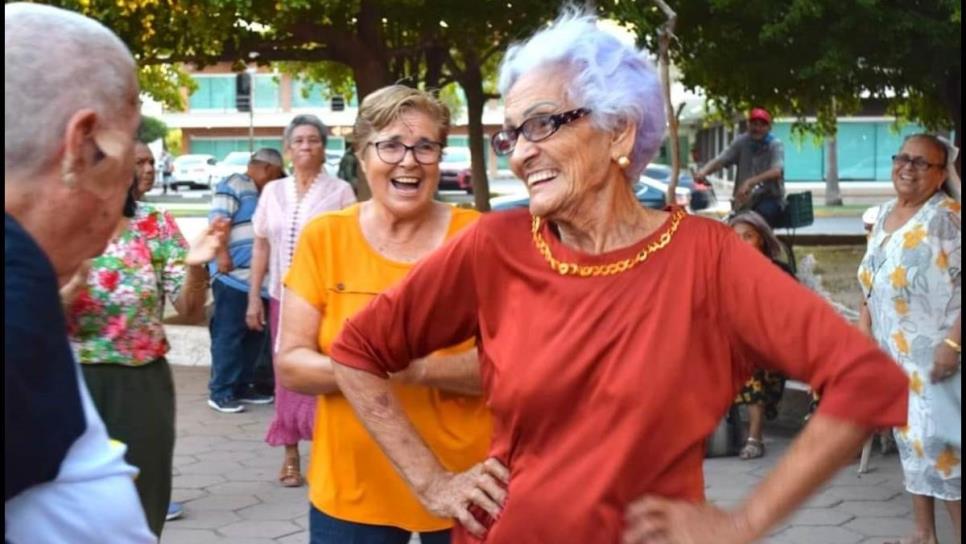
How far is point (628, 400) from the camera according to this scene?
2635 mm

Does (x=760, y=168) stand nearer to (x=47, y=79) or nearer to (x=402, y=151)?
(x=402, y=151)

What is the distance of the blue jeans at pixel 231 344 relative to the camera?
9.91m

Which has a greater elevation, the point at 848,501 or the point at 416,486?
the point at 416,486

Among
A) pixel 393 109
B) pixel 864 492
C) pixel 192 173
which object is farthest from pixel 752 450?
pixel 192 173

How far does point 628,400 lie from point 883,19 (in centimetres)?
953

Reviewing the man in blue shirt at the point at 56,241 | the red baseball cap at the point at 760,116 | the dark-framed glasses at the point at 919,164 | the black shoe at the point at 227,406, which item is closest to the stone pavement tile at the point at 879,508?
the dark-framed glasses at the point at 919,164

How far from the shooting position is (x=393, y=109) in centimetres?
404

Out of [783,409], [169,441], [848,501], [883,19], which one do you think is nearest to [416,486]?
[169,441]

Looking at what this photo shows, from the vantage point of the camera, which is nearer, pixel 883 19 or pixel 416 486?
pixel 416 486

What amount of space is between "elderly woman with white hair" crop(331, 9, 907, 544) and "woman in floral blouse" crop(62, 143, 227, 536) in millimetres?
1863

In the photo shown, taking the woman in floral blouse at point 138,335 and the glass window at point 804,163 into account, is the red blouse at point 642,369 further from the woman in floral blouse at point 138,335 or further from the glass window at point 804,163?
the glass window at point 804,163

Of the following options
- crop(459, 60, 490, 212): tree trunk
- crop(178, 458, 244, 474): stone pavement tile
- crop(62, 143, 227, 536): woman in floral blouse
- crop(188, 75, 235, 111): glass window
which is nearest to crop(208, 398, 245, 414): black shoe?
crop(178, 458, 244, 474): stone pavement tile

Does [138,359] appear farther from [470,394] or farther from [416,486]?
[416,486]

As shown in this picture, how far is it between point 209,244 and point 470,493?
1.72 m
